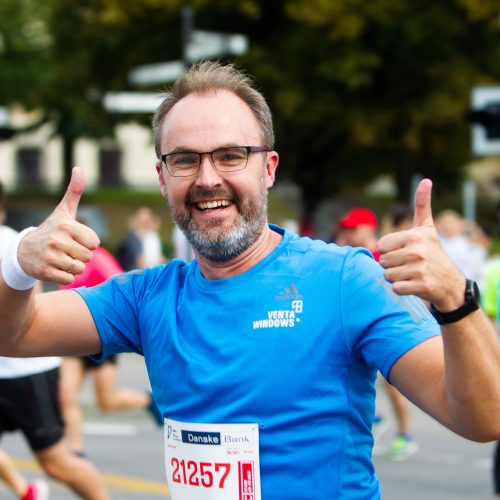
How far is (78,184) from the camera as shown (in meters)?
2.99

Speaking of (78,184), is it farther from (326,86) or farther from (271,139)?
(326,86)

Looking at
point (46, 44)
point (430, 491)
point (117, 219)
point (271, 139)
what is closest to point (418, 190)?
point (271, 139)

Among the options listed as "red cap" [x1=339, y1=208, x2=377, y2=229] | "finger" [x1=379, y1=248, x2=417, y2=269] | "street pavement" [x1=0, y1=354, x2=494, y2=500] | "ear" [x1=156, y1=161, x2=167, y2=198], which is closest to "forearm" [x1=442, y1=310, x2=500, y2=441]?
"finger" [x1=379, y1=248, x2=417, y2=269]

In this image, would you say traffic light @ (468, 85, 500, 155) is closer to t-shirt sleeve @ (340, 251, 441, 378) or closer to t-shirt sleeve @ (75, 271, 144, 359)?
t-shirt sleeve @ (75, 271, 144, 359)

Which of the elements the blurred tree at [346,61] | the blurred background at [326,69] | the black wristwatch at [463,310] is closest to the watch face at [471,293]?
the black wristwatch at [463,310]

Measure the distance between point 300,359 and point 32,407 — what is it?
396 centimetres

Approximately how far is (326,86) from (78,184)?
24399mm

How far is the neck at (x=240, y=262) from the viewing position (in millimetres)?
3051

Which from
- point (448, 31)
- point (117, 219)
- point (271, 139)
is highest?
point (448, 31)

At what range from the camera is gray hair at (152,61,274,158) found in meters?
3.14

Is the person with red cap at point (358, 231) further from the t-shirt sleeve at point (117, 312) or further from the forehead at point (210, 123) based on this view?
the forehead at point (210, 123)

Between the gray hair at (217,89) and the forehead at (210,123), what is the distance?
0.07ft

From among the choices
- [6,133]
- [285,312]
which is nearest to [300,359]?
[285,312]

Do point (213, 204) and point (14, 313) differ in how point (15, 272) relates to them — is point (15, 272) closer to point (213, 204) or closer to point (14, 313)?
point (14, 313)
